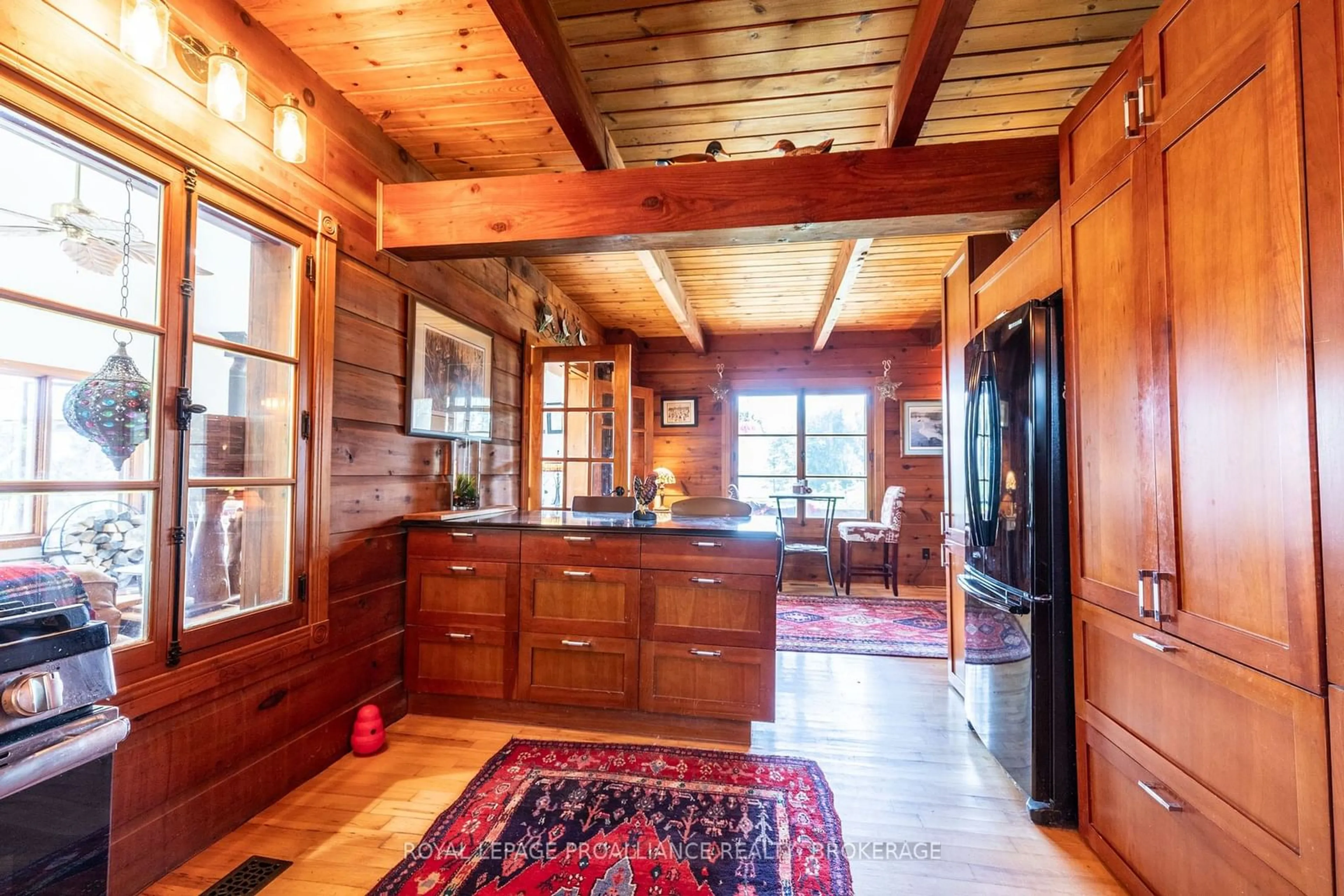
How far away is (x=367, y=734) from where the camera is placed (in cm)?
210

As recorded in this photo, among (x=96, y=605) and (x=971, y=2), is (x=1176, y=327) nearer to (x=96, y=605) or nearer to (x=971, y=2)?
(x=971, y=2)

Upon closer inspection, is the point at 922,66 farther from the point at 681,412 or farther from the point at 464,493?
the point at 681,412

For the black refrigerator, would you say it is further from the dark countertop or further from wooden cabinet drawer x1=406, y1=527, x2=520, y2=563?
wooden cabinet drawer x1=406, y1=527, x2=520, y2=563

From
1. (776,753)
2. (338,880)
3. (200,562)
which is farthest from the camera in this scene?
(776,753)

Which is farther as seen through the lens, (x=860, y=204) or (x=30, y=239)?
(x=860, y=204)

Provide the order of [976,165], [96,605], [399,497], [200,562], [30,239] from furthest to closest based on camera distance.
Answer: [399,497] → [976,165] → [200,562] → [96,605] → [30,239]

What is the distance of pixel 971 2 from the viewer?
54.7 inches

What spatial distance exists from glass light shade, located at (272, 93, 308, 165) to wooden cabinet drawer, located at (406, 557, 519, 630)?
1633 millimetres

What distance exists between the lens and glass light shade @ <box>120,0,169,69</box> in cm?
125

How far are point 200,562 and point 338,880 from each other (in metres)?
0.98

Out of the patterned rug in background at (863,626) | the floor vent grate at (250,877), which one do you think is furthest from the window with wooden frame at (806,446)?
the floor vent grate at (250,877)

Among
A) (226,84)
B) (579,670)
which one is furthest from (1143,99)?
(579,670)

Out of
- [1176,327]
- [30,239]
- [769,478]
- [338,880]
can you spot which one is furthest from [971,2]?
[769,478]

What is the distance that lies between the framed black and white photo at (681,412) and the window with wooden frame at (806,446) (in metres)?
0.41
